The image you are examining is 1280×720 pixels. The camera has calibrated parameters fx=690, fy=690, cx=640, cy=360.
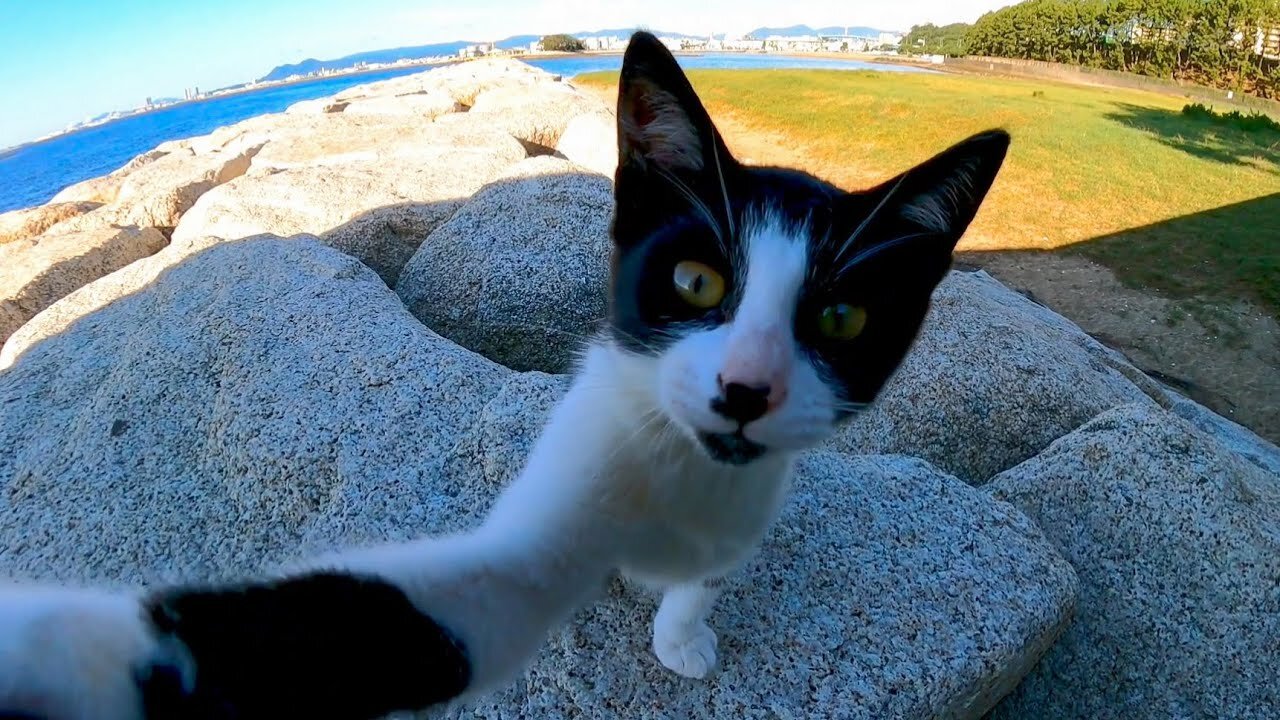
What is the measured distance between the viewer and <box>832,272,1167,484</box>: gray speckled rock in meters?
3.36

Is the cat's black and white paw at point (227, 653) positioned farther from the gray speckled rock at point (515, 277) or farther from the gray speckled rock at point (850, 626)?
the gray speckled rock at point (515, 277)

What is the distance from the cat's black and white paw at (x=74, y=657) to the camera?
0.66 m

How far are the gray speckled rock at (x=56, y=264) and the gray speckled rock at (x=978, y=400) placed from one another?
5.62m

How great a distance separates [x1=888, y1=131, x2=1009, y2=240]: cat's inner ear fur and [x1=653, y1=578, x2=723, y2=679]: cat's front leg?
102 centimetres

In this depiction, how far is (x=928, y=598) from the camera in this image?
211cm

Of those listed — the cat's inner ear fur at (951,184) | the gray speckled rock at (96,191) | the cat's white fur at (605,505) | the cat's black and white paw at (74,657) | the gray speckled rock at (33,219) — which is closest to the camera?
the cat's black and white paw at (74,657)

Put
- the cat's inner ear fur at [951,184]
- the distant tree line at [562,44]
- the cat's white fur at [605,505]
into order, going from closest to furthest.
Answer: the cat's white fur at [605,505] → the cat's inner ear fur at [951,184] → the distant tree line at [562,44]

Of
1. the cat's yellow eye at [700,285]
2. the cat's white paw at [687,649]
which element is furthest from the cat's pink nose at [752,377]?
the cat's white paw at [687,649]

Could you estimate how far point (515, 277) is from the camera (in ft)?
13.3

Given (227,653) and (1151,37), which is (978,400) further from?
(1151,37)

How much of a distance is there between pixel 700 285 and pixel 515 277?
3.03 m

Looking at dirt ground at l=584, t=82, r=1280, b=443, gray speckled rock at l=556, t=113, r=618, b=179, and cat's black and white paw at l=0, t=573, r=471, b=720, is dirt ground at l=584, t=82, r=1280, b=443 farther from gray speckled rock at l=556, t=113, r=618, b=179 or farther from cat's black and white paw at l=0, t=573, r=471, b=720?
cat's black and white paw at l=0, t=573, r=471, b=720

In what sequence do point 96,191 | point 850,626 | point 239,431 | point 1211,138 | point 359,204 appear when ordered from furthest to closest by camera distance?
point 1211,138
point 96,191
point 359,204
point 239,431
point 850,626

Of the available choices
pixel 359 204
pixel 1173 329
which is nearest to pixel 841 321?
pixel 359 204
